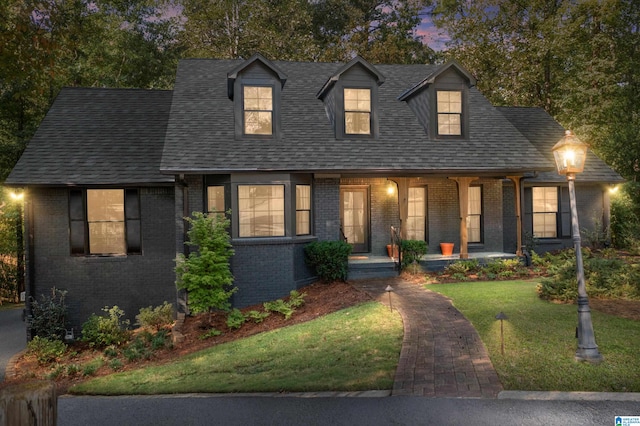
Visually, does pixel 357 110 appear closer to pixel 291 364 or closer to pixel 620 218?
pixel 291 364

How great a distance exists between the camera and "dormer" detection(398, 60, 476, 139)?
51.6ft

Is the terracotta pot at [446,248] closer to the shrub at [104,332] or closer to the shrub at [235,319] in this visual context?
the shrub at [235,319]

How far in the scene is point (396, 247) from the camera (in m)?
15.4

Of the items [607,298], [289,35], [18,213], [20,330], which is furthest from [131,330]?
[289,35]

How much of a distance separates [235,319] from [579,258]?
7.73 m

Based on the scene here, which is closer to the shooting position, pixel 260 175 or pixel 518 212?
pixel 260 175

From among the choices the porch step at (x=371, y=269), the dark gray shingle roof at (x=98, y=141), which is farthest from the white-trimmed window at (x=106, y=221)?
the porch step at (x=371, y=269)

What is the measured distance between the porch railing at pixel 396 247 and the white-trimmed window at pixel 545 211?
20.4ft

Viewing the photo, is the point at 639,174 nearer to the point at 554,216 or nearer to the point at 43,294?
the point at 554,216

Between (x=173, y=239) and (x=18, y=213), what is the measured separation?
11.1 metres

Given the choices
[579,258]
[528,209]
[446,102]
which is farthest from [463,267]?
[579,258]

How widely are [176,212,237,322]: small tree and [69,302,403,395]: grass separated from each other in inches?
77.3

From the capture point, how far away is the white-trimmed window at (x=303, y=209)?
558 inches

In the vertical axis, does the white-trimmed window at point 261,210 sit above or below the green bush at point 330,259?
above
